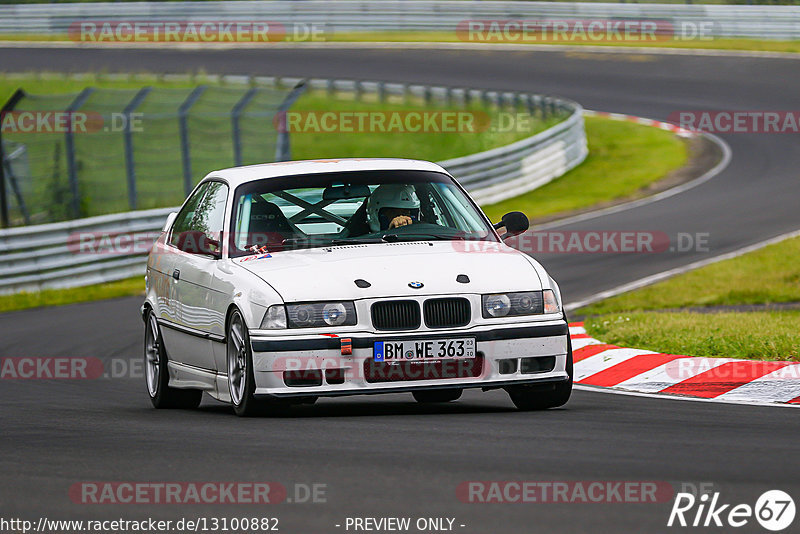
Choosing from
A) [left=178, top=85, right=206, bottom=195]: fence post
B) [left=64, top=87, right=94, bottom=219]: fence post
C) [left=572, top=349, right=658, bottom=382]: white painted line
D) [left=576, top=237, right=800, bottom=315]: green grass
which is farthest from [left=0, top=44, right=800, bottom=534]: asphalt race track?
[left=178, top=85, right=206, bottom=195]: fence post

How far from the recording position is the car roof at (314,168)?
29.5ft

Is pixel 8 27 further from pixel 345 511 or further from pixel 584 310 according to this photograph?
pixel 345 511

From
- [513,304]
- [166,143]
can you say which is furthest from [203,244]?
[166,143]

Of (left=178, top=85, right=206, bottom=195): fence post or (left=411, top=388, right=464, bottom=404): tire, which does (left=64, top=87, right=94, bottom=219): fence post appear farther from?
(left=411, top=388, right=464, bottom=404): tire

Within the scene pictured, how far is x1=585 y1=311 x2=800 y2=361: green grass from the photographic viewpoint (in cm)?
973

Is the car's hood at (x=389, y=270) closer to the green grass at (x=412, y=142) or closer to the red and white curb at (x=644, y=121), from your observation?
the green grass at (x=412, y=142)

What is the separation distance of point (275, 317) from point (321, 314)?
0.82 ft

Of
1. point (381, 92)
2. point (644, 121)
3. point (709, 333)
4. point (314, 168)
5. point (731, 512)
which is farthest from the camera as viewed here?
point (381, 92)

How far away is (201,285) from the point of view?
28.5 feet

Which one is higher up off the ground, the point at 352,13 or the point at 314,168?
the point at 314,168

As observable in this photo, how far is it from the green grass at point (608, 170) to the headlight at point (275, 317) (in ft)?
52.8

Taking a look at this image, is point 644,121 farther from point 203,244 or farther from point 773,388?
point 203,244

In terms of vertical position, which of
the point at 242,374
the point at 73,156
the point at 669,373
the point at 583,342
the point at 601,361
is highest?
the point at 242,374

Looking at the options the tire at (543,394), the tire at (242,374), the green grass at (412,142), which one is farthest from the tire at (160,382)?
the green grass at (412,142)
